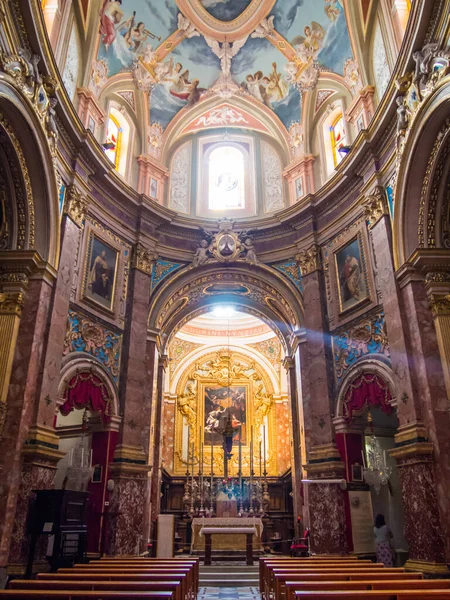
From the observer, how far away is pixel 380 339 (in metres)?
12.2

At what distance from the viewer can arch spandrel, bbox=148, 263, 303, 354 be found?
52.1ft

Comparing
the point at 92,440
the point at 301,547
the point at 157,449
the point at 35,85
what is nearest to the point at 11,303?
the point at 35,85

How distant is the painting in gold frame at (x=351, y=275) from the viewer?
43.1ft

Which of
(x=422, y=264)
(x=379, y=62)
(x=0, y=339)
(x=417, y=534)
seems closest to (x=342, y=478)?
(x=417, y=534)

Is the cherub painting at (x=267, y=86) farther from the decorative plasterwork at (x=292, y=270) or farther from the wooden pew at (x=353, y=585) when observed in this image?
the wooden pew at (x=353, y=585)

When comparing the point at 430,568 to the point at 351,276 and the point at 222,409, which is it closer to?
the point at 351,276

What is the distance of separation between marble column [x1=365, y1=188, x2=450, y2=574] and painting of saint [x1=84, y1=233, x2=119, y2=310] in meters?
7.26

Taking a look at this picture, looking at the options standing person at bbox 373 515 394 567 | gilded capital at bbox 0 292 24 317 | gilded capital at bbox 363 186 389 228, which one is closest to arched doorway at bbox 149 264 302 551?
gilded capital at bbox 363 186 389 228

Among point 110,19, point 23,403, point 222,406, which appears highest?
point 110,19

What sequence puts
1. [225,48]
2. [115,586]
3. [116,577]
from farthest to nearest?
[225,48] → [116,577] → [115,586]

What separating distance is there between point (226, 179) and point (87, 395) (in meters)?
9.81

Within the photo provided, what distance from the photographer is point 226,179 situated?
60.8 ft

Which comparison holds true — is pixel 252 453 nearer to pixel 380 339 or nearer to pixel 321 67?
pixel 380 339

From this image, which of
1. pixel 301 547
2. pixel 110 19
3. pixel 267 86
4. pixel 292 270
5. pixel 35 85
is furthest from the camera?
pixel 267 86
